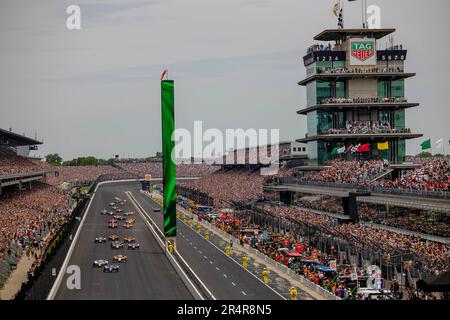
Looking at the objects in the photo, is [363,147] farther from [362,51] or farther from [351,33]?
[351,33]

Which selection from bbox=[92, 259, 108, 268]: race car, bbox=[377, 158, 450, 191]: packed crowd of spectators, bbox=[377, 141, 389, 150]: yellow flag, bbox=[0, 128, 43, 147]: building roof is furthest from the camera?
bbox=[0, 128, 43, 147]: building roof

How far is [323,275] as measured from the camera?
4928 centimetres

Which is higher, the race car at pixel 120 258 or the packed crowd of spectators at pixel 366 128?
the packed crowd of spectators at pixel 366 128

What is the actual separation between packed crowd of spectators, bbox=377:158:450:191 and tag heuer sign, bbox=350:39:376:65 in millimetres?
36272

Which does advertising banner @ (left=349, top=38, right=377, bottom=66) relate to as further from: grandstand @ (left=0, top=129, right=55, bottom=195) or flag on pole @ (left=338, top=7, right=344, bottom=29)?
grandstand @ (left=0, top=129, right=55, bottom=195)

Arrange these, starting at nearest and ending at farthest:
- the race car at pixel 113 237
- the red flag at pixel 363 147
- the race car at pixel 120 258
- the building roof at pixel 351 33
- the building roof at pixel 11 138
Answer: the race car at pixel 120 258, the race car at pixel 113 237, the red flag at pixel 363 147, the building roof at pixel 351 33, the building roof at pixel 11 138

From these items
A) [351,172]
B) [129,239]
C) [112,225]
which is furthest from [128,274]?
[351,172]

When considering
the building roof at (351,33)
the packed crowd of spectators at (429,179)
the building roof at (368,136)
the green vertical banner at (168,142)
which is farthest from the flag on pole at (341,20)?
the green vertical banner at (168,142)

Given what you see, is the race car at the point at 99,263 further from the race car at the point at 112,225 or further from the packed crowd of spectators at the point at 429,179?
the race car at the point at 112,225

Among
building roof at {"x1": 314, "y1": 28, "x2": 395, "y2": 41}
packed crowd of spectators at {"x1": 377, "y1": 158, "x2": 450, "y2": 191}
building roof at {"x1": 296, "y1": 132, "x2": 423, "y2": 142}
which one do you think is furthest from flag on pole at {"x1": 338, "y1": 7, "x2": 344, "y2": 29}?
packed crowd of spectators at {"x1": 377, "y1": 158, "x2": 450, "y2": 191}

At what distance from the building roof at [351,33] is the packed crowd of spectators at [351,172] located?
18.6 metres

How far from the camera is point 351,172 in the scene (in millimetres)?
87500

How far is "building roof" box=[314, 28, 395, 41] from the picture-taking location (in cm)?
10254

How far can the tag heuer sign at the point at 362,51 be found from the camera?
102188mm
